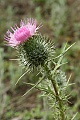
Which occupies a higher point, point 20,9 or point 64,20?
point 20,9

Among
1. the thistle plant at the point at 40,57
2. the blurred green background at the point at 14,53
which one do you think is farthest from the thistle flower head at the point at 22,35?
the blurred green background at the point at 14,53

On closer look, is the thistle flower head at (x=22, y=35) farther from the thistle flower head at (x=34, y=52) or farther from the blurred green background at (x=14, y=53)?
the blurred green background at (x=14, y=53)

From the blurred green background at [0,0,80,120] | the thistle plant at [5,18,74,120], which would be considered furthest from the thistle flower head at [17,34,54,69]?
the blurred green background at [0,0,80,120]

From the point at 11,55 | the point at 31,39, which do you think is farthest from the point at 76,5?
the point at 31,39

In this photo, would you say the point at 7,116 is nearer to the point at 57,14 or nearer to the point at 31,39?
the point at 31,39

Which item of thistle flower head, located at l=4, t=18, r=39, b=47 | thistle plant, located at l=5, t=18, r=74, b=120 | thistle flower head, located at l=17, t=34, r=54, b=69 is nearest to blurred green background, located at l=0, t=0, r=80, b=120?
thistle plant, located at l=5, t=18, r=74, b=120

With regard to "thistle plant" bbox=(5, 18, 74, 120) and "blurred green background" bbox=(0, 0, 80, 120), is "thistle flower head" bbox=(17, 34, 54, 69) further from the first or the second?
"blurred green background" bbox=(0, 0, 80, 120)

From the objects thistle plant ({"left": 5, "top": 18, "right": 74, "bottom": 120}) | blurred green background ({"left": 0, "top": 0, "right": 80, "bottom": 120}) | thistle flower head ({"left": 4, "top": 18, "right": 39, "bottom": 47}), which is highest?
blurred green background ({"left": 0, "top": 0, "right": 80, "bottom": 120})

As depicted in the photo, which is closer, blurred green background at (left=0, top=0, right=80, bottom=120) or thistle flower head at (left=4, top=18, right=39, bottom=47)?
thistle flower head at (left=4, top=18, right=39, bottom=47)

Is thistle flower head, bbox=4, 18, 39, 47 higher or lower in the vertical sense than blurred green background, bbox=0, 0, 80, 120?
lower
